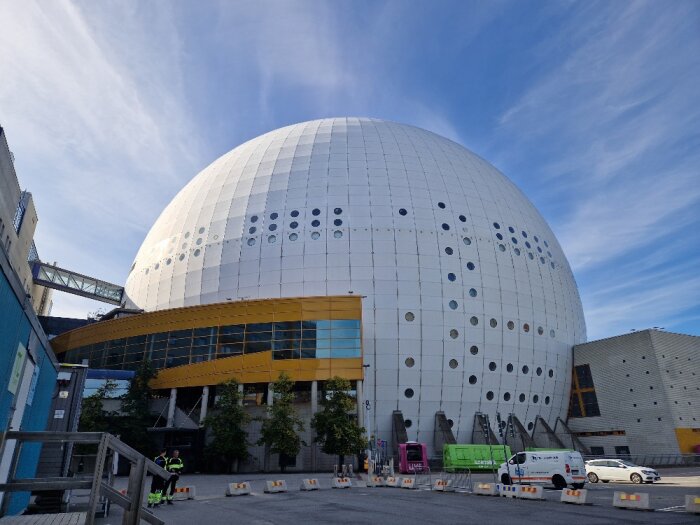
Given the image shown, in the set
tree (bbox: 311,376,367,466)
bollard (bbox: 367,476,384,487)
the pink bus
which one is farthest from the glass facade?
bollard (bbox: 367,476,384,487)

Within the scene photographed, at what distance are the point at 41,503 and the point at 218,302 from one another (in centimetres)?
2826

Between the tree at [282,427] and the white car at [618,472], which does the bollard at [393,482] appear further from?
the white car at [618,472]

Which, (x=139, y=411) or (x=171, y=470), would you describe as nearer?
(x=171, y=470)

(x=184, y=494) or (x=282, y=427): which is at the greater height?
(x=282, y=427)

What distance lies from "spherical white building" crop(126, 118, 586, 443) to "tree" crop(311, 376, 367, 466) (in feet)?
14.9

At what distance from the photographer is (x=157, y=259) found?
47.3 m

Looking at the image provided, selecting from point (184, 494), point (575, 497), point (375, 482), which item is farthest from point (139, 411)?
point (575, 497)

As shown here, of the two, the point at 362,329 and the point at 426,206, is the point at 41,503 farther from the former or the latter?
the point at 426,206

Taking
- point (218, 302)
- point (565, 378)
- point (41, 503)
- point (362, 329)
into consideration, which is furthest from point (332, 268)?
point (41, 503)

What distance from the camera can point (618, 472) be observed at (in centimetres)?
2550

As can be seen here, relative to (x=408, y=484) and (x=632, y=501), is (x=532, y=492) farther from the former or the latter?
(x=408, y=484)

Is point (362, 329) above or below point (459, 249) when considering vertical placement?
below

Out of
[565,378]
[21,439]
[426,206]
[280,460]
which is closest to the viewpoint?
[21,439]

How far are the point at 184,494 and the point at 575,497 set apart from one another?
1382cm
